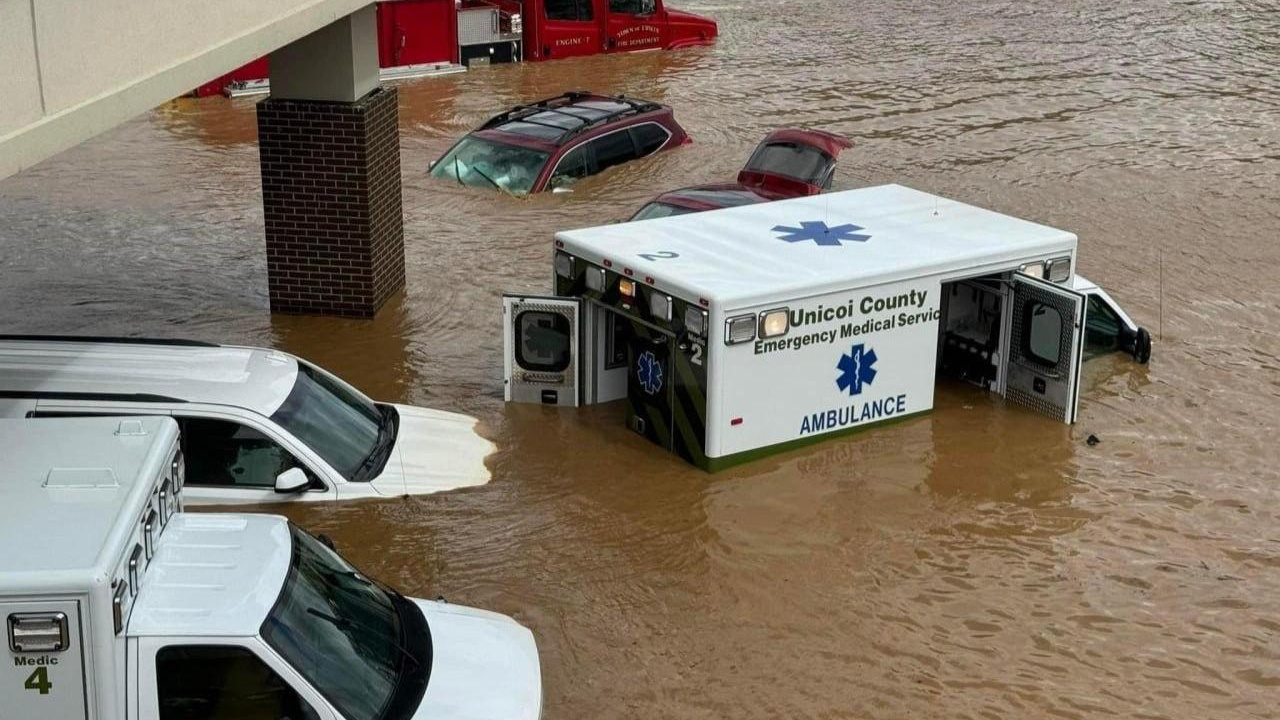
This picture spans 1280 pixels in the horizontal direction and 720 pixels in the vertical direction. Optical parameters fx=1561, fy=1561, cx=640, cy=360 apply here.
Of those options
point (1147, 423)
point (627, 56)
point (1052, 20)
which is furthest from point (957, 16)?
point (1147, 423)

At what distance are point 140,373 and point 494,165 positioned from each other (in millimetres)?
11032

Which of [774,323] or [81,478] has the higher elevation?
[81,478]

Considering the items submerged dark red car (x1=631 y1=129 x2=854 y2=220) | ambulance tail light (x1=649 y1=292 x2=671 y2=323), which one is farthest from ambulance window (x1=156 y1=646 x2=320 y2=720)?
submerged dark red car (x1=631 y1=129 x2=854 y2=220)

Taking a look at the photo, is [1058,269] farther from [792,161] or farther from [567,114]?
[567,114]

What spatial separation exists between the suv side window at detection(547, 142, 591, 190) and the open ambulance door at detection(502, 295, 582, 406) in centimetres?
722

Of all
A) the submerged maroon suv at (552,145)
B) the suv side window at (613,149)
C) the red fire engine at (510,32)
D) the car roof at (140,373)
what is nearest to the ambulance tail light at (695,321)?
the car roof at (140,373)

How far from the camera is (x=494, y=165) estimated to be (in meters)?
20.5

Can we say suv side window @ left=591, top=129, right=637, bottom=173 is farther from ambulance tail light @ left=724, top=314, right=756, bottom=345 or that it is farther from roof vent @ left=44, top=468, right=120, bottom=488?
roof vent @ left=44, top=468, right=120, bottom=488

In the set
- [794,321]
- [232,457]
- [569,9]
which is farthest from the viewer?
[569,9]

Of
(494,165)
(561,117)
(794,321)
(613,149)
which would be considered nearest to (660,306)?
(794,321)

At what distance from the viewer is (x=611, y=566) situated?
1066cm

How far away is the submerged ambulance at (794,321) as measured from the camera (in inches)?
469

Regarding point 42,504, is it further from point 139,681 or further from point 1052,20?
point 1052,20

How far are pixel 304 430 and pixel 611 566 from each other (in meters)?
2.26
